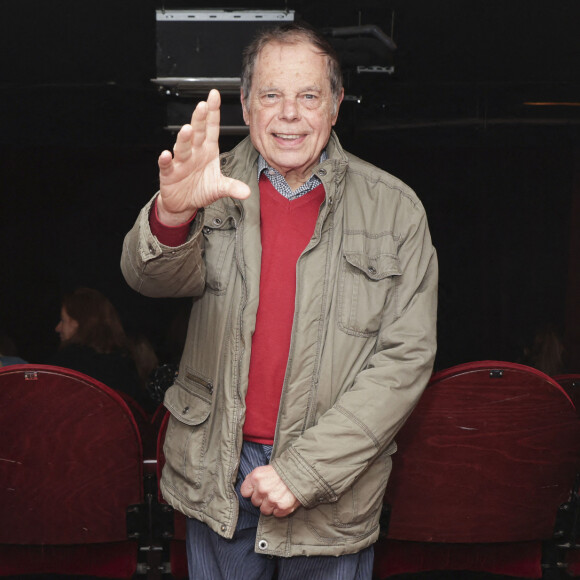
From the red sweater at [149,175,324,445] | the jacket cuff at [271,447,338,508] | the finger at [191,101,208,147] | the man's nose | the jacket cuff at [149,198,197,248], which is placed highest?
the man's nose

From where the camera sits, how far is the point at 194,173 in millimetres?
1484

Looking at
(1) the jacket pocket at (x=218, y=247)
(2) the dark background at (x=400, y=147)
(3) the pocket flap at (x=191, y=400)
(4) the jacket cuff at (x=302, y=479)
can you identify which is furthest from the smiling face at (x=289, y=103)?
(2) the dark background at (x=400, y=147)

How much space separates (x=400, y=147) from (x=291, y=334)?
4.84 m

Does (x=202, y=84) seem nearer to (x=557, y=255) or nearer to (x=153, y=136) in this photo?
(x=153, y=136)

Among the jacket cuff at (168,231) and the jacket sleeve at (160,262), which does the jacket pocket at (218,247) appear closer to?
the jacket sleeve at (160,262)

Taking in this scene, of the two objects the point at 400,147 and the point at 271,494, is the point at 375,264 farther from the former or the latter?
the point at 400,147

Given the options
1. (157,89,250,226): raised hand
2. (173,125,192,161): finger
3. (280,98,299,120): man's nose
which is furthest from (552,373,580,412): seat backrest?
(173,125,192,161): finger

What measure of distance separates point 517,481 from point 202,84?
111 inches

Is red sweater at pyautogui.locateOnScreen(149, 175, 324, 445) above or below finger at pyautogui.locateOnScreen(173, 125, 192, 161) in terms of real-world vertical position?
below

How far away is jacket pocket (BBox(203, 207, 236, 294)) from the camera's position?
169cm

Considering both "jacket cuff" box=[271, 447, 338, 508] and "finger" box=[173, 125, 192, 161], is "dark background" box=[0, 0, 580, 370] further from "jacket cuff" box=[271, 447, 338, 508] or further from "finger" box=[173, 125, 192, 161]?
"jacket cuff" box=[271, 447, 338, 508]

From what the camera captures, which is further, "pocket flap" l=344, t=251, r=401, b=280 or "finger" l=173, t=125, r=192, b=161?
"pocket flap" l=344, t=251, r=401, b=280

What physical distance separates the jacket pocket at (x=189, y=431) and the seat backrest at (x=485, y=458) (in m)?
0.68

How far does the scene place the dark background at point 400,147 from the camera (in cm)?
520
